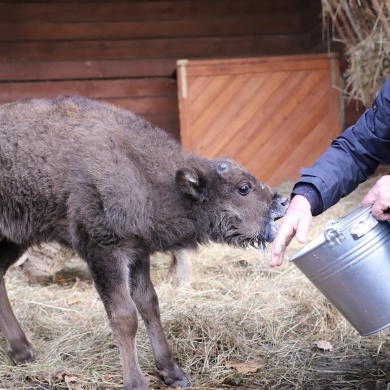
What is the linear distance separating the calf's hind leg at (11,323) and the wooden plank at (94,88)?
494 cm

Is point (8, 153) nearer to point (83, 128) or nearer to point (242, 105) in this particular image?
point (83, 128)

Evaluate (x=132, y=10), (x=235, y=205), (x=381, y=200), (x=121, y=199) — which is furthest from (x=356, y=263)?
(x=132, y=10)

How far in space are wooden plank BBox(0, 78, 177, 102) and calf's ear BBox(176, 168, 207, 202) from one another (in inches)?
226

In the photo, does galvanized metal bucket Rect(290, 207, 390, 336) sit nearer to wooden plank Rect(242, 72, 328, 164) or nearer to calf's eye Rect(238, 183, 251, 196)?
calf's eye Rect(238, 183, 251, 196)

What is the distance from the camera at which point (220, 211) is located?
4.00 m

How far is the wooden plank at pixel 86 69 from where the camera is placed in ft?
30.2

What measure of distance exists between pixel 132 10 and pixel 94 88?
4.06 ft

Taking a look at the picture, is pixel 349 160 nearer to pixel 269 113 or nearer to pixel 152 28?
pixel 269 113

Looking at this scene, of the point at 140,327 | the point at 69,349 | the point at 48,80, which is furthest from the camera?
the point at 48,80

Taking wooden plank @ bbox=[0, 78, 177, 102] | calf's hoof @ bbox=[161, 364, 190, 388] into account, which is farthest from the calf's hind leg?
wooden plank @ bbox=[0, 78, 177, 102]

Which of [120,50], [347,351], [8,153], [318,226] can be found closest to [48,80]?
[120,50]

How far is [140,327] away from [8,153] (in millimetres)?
1493

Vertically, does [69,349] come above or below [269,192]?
below

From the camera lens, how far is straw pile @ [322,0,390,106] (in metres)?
6.18
